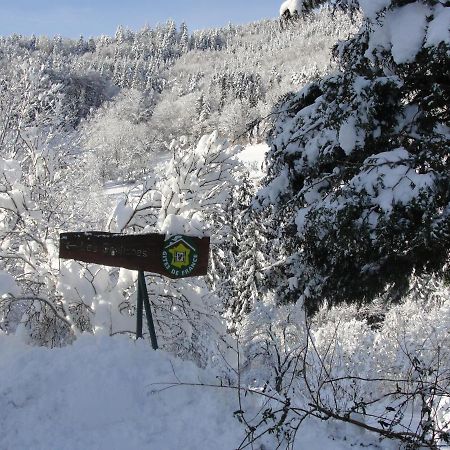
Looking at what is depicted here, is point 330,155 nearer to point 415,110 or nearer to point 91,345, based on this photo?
point 415,110

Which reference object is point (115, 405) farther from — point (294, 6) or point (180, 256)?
point (294, 6)

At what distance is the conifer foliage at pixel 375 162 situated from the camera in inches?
129

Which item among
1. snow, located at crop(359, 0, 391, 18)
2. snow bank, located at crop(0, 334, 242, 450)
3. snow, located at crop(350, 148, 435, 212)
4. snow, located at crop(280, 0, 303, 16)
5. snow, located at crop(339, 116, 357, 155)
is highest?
snow, located at crop(280, 0, 303, 16)

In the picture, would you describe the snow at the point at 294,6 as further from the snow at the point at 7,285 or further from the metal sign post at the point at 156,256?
the snow at the point at 7,285

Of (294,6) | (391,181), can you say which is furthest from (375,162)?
(294,6)

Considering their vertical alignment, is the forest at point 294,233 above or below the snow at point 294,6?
below

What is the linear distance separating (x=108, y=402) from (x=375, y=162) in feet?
9.06

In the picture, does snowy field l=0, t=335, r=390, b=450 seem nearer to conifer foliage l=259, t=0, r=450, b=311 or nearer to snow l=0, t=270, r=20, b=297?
conifer foliage l=259, t=0, r=450, b=311

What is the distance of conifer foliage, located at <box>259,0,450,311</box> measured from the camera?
10.8 ft

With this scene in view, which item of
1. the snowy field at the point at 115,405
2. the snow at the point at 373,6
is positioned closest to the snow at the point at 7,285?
the snowy field at the point at 115,405

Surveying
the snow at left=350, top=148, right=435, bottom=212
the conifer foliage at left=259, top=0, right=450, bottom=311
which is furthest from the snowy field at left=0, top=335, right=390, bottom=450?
the snow at left=350, top=148, right=435, bottom=212

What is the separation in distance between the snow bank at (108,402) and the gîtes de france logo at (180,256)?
79cm

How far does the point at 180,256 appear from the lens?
433 cm

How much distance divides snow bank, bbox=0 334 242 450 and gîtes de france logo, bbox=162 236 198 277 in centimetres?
79
